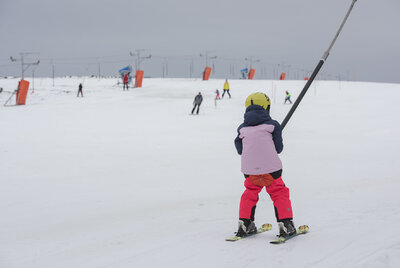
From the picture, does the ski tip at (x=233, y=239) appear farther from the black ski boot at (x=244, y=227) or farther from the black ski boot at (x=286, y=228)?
the black ski boot at (x=286, y=228)

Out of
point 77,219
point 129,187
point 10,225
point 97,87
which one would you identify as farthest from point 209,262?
point 97,87

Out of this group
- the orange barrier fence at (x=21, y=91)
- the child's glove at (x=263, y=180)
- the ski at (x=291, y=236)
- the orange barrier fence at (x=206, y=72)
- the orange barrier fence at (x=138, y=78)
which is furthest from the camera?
the orange barrier fence at (x=206, y=72)

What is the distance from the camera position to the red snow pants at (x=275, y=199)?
4.29 metres

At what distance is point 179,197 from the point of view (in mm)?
6797

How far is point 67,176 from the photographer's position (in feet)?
28.0

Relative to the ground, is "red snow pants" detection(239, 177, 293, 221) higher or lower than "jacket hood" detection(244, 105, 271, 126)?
lower

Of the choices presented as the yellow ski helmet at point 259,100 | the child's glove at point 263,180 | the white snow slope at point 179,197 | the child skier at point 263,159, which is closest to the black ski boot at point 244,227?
the child skier at point 263,159

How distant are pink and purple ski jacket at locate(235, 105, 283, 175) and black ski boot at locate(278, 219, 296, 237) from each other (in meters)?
0.57

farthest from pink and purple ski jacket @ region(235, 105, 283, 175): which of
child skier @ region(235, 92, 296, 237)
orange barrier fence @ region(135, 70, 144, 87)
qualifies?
orange barrier fence @ region(135, 70, 144, 87)

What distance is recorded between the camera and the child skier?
13.8ft

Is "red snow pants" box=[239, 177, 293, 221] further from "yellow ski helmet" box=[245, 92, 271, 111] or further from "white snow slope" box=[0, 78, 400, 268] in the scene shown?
"yellow ski helmet" box=[245, 92, 271, 111]

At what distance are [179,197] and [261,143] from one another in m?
2.91

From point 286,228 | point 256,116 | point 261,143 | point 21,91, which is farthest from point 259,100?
point 21,91

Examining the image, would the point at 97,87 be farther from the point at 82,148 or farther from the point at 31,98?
the point at 82,148
